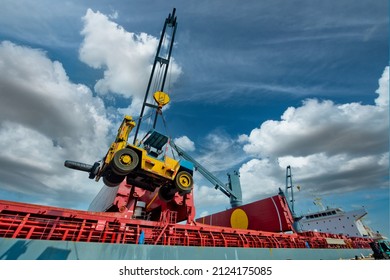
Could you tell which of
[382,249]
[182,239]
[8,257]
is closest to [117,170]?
[8,257]

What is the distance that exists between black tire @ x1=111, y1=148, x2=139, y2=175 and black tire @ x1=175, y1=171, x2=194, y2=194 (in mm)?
2490

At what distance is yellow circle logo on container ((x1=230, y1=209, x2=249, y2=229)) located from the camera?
18081 mm

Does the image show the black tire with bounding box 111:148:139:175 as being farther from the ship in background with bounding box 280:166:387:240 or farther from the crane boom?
the ship in background with bounding box 280:166:387:240

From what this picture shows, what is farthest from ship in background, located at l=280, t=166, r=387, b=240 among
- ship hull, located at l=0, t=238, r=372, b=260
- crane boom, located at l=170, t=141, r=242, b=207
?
ship hull, located at l=0, t=238, r=372, b=260

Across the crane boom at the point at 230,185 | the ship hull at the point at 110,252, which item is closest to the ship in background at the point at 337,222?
the crane boom at the point at 230,185

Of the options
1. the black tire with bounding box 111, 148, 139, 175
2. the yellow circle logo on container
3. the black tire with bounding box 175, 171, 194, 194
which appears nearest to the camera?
the black tire with bounding box 111, 148, 139, 175

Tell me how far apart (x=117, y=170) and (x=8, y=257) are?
394cm

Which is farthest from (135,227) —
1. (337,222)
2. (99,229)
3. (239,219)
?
(337,222)

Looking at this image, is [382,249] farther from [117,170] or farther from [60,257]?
[60,257]

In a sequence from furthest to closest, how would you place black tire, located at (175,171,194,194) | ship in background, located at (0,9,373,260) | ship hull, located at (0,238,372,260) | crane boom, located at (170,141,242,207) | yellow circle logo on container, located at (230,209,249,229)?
crane boom, located at (170,141,242,207)
yellow circle logo on container, located at (230,209,249,229)
black tire, located at (175,171,194,194)
ship in background, located at (0,9,373,260)
ship hull, located at (0,238,372,260)

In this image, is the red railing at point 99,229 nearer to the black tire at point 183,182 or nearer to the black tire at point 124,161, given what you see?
the black tire at point 183,182

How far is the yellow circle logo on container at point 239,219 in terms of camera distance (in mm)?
18081

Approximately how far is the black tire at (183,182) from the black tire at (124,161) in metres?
2.49
